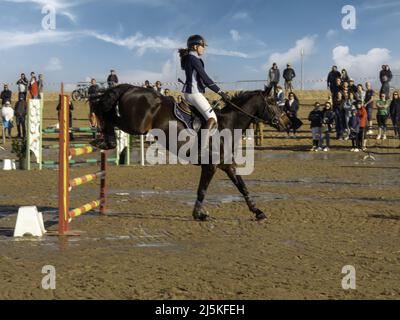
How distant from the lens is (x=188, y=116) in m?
10.5

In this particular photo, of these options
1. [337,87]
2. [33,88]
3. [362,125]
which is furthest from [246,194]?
[33,88]

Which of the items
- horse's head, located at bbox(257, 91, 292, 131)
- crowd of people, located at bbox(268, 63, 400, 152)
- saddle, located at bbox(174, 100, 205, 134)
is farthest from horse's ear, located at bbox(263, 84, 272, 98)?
crowd of people, located at bbox(268, 63, 400, 152)

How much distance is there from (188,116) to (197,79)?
643 millimetres

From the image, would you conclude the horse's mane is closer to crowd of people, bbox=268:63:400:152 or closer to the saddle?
the saddle

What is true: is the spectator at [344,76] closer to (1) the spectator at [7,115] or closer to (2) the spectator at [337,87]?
(2) the spectator at [337,87]

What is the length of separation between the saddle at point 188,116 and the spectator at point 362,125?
52.1 feet

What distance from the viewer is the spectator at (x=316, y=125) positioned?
25880 mm

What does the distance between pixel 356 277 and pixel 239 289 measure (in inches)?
57.7

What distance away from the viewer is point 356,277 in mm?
7039

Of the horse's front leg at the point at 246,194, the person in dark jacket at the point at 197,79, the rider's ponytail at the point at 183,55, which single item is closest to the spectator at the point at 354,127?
the horse's front leg at the point at 246,194

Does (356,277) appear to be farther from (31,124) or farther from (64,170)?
(31,124)

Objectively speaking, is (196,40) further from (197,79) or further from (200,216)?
(200,216)
